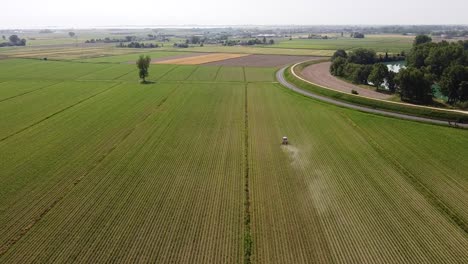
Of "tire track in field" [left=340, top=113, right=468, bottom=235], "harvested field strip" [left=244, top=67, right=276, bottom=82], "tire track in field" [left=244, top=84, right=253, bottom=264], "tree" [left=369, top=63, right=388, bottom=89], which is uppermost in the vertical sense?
"tree" [left=369, top=63, right=388, bottom=89]

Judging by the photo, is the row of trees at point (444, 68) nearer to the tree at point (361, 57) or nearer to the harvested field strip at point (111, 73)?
the tree at point (361, 57)

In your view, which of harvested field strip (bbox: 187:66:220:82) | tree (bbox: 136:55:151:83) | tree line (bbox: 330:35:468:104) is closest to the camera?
tree line (bbox: 330:35:468:104)

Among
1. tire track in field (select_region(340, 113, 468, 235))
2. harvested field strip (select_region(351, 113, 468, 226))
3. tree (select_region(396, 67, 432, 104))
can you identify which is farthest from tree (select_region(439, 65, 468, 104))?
tire track in field (select_region(340, 113, 468, 235))

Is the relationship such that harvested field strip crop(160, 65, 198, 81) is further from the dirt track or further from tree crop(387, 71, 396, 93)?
tree crop(387, 71, 396, 93)

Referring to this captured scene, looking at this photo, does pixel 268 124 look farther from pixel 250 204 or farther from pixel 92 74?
pixel 92 74

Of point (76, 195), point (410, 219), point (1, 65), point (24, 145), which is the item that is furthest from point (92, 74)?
point (410, 219)

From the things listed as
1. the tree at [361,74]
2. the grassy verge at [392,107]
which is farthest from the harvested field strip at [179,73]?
the tree at [361,74]
